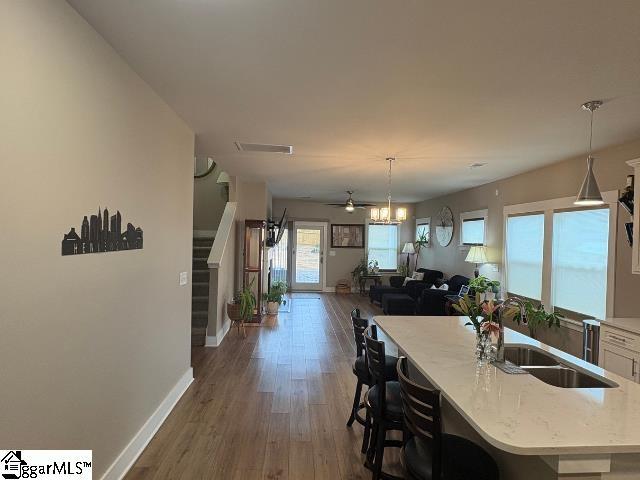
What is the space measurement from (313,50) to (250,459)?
258 cm

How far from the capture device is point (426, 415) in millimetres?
1500

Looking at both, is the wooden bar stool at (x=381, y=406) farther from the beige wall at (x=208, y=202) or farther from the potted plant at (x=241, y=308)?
the beige wall at (x=208, y=202)

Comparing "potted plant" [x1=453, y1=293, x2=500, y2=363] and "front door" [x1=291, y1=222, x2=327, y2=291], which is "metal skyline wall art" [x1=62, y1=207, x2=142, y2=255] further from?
"front door" [x1=291, y1=222, x2=327, y2=291]

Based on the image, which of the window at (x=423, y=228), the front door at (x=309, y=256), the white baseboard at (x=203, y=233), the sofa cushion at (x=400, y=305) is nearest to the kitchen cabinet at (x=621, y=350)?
the sofa cushion at (x=400, y=305)

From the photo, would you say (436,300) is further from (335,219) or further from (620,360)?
(335,219)

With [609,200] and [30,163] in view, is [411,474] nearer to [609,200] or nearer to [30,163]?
[30,163]

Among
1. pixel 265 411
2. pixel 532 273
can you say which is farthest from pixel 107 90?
pixel 532 273

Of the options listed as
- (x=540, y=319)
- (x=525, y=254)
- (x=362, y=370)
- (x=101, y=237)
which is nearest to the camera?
(x=101, y=237)

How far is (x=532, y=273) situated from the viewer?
203 inches

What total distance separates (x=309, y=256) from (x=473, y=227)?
4.53 m

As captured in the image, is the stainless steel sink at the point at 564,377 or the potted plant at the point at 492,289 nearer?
the stainless steel sink at the point at 564,377

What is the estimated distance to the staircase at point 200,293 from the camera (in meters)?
5.07

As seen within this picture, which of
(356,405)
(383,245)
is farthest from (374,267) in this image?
(356,405)

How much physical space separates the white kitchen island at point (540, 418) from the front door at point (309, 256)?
7.91 metres
